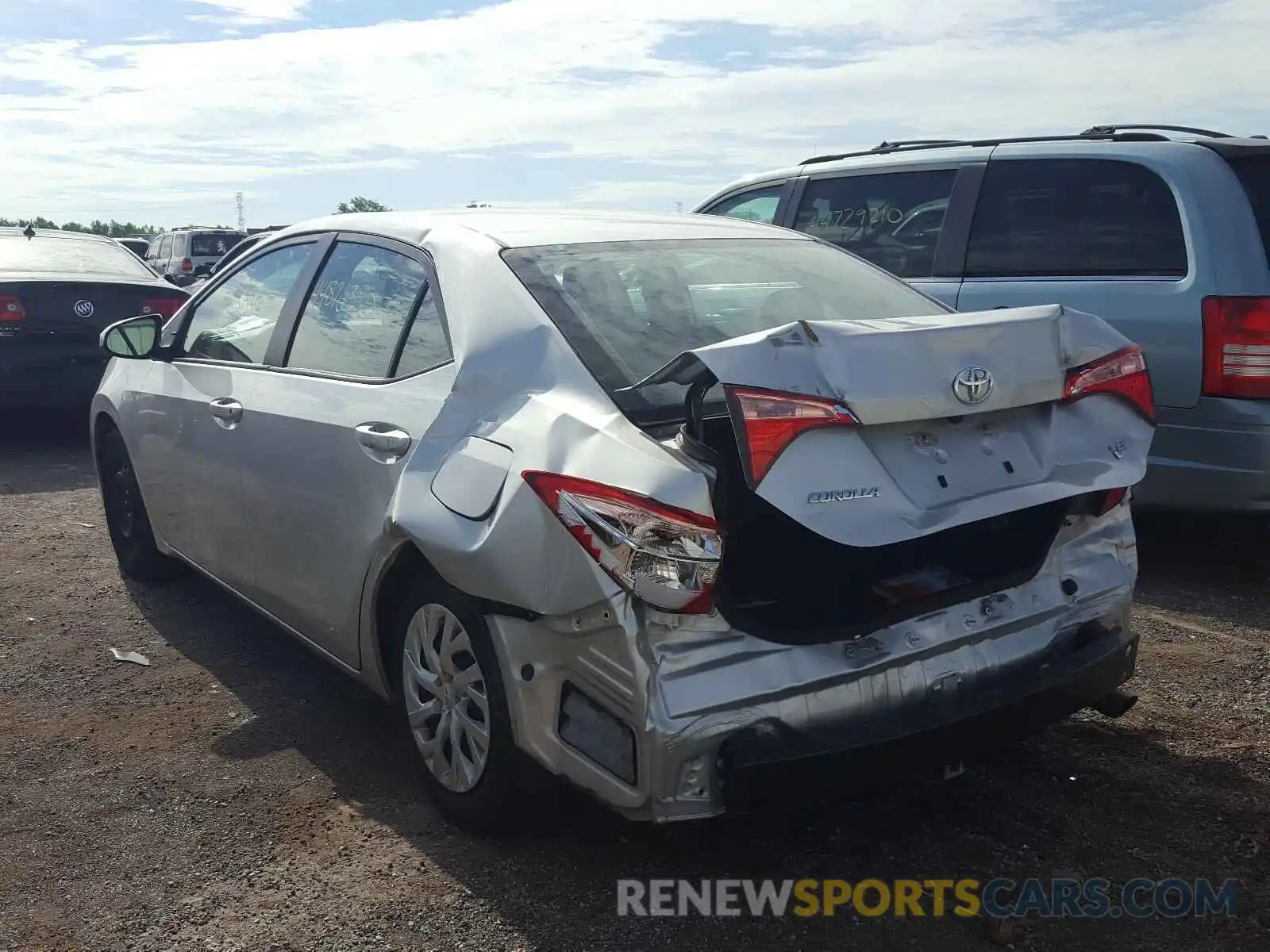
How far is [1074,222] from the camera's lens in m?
5.49

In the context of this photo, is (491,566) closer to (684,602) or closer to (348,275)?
(684,602)

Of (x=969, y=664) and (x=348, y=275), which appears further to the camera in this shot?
(x=348, y=275)

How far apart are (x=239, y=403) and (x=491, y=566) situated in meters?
1.71

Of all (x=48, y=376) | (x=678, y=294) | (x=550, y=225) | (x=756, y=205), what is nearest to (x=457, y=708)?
(x=678, y=294)

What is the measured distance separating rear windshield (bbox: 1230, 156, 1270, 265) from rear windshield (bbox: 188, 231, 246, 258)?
22.0 m

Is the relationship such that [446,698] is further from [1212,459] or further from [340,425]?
[1212,459]

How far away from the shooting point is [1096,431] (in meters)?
2.93

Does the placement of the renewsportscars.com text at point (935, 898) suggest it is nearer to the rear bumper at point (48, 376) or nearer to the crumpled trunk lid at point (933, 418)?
the crumpled trunk lid at point (933, 418)

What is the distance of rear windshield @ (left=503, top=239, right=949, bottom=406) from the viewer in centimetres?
298

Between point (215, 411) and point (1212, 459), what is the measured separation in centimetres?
378

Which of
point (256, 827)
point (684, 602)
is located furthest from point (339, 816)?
point (684, 602)

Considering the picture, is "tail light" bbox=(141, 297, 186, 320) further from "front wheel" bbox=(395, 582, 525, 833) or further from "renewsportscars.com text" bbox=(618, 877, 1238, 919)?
"renewsportscars.com text" bbox=(618, 877, 1238, 919)

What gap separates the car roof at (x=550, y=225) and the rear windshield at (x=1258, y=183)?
2120 mm

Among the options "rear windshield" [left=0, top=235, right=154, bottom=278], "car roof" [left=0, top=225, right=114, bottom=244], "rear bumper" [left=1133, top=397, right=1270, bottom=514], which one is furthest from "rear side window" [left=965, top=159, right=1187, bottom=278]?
"car roof" [left=0, top=225, right=114, bottom=244]
